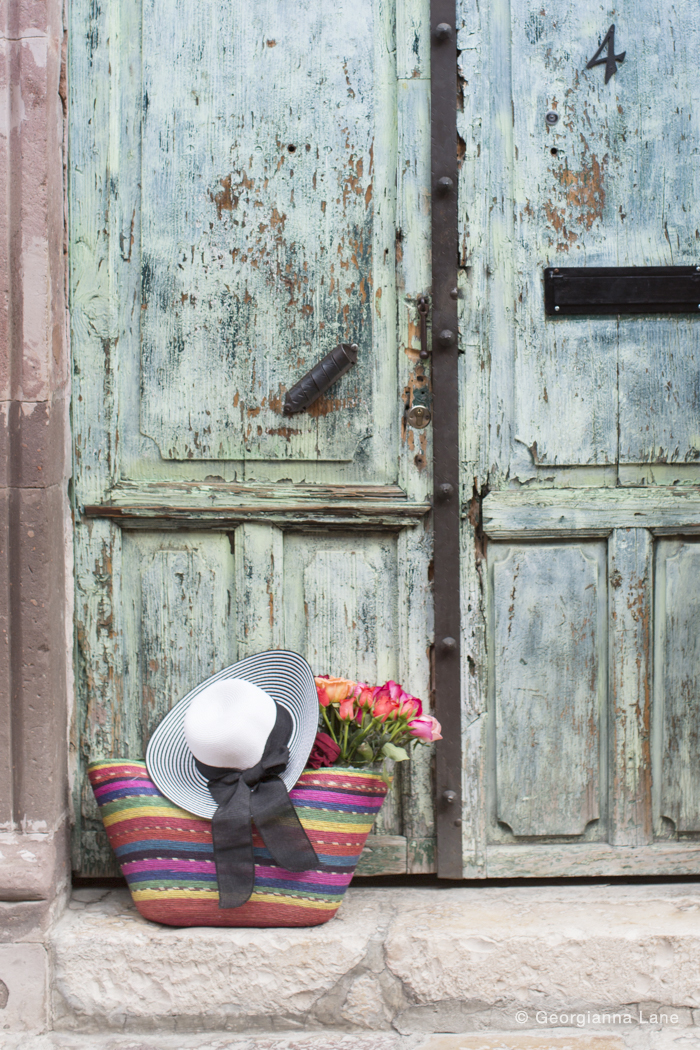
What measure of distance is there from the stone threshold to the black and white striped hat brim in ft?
1.01

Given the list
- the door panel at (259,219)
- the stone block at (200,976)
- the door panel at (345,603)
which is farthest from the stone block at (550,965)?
the door panel at (259,219)

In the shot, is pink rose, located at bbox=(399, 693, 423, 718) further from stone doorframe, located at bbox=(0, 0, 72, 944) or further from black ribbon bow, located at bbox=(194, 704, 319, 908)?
stone doorframe, located at bbox=(0, 0, 72, 944)

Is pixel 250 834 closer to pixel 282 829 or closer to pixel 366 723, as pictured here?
pixel 282 829

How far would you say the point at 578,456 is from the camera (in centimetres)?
215

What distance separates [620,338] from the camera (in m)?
2.14

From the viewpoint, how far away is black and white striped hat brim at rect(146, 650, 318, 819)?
1.90 m

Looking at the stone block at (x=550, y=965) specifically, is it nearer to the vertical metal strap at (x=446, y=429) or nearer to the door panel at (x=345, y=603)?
the vertical metal strap at (x=446, y=429)

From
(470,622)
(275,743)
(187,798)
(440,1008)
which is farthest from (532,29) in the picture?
(440,1008)

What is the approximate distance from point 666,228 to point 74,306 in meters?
1.44

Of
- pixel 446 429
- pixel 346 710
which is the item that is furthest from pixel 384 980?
pixel 446 429

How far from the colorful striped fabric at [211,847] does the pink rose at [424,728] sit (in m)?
0.14

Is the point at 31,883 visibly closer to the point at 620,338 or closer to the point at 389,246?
the point at 389,246

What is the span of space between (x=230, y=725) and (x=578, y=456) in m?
1.04

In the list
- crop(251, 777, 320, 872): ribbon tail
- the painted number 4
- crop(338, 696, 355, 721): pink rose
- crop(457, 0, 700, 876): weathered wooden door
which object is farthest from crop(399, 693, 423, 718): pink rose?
the painted number 4
